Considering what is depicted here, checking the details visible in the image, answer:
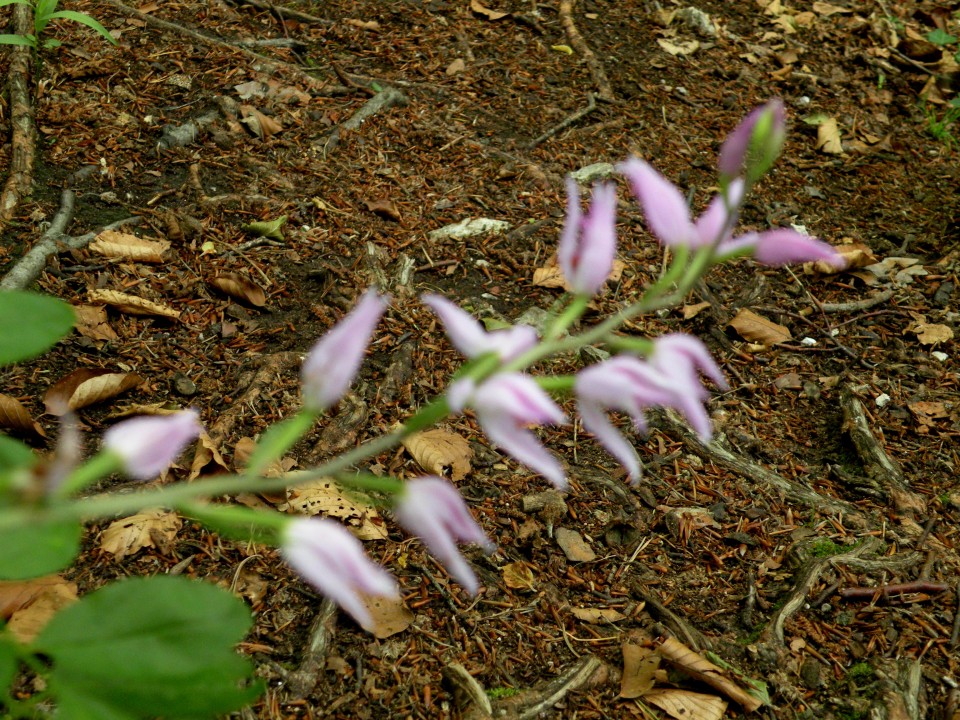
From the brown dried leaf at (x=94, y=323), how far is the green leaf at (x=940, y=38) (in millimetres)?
4439

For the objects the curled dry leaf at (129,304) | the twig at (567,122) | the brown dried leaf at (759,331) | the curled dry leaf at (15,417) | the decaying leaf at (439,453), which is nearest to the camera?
the curled dry leaf at (15,417)

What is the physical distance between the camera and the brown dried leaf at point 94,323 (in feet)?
7.80

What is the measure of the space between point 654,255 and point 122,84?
2088mm

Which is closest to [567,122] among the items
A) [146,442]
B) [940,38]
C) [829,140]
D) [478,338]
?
[829,140]

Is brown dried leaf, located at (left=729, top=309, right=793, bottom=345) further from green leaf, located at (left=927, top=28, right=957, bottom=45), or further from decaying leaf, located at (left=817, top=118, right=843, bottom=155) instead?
green leaf, located at (left=927, top=28, right=957, bottom=45)

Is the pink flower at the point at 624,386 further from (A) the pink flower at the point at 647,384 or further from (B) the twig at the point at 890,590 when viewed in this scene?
(B) the twig at the point at 890,590

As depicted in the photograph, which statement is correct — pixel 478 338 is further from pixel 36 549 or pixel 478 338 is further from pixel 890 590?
pixel 890 590

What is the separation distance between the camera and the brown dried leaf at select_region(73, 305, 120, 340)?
→ 2.38 metres

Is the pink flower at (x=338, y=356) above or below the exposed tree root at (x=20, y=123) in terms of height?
above

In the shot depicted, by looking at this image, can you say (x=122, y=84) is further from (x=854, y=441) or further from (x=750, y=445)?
(x=854, y=441)

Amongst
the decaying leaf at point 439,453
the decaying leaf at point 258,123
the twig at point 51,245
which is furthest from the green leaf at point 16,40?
the decaying leaf at point 439,453

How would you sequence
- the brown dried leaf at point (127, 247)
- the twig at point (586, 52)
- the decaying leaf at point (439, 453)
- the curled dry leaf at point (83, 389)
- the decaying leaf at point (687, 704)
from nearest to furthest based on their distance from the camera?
the decaying leaf at point (687, 704), the curled dry leaf at point (83, 389), the decaying leaf at point (439, 453), the brown dried leaf at point (127, 247), the twig at point (586, 52)

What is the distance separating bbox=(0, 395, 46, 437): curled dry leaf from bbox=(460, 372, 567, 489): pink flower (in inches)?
63.0

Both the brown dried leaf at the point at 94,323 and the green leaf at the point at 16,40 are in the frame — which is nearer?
the brown dried leaf at the point at 94,323
